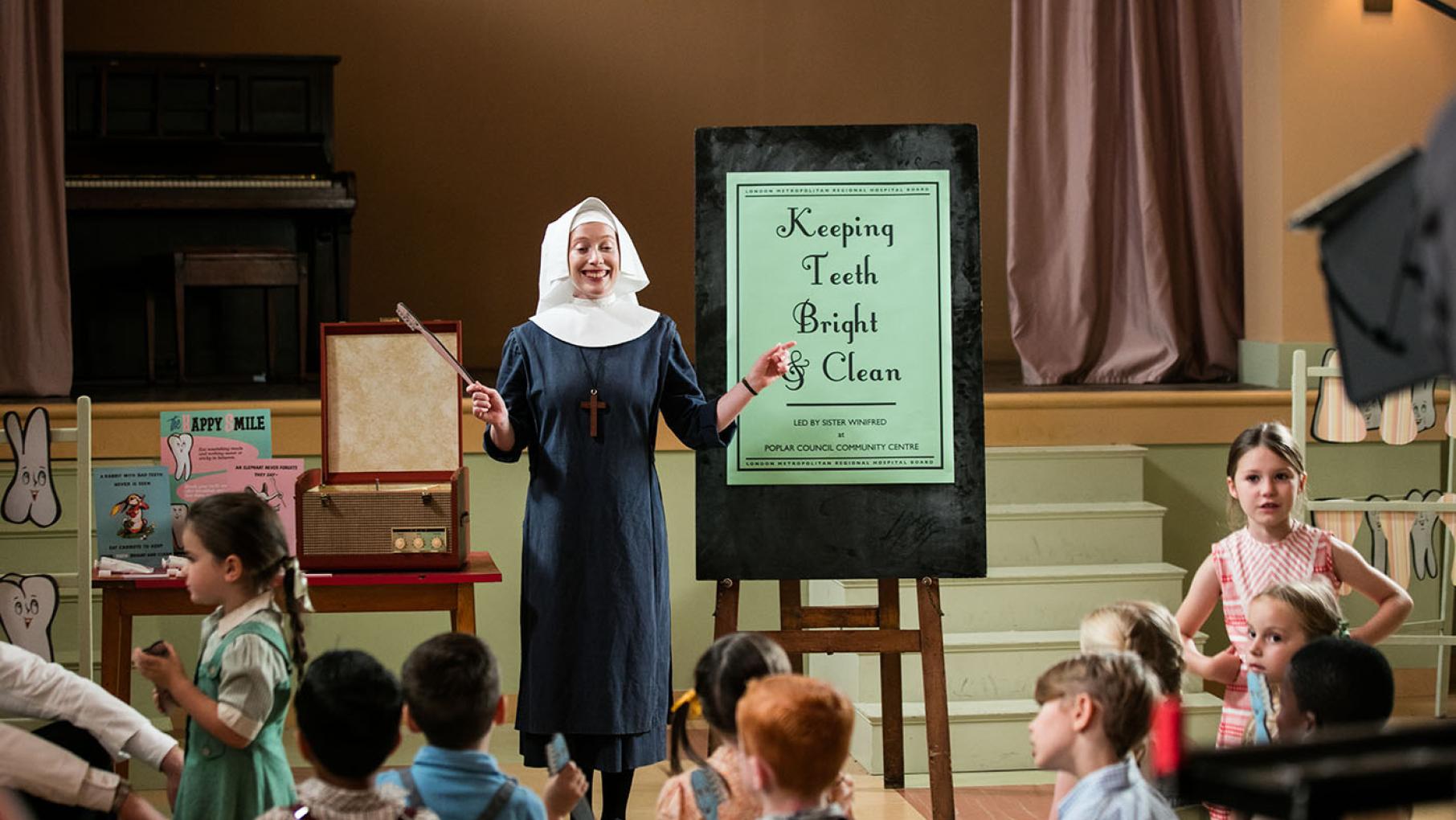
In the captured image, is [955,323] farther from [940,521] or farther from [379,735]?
[379,735]

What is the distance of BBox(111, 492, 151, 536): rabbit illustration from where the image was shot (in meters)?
3.31

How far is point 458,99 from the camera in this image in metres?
7.18

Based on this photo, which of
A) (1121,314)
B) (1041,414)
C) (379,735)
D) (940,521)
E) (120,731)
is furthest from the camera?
(1121,314)

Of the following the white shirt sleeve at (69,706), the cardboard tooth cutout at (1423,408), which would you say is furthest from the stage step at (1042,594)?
the white shirt sleeve at (69,706)

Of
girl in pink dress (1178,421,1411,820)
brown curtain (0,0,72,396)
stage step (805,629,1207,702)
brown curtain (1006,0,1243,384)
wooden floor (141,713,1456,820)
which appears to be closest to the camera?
→ girl in pink dress (1178,421,1411,820)

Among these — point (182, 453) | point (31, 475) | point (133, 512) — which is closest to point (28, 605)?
point (31, 475)

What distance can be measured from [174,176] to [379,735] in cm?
459

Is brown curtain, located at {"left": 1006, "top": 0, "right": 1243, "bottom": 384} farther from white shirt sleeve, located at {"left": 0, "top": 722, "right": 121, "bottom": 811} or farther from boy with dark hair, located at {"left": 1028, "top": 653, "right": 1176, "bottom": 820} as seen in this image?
white shirt sleeve, located at {"left": 0, "top": 722, "right": 121, "bottom": 811}

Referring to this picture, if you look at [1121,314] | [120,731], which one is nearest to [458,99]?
[1121,314]

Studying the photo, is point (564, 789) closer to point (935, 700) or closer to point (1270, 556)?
point (935, 700)

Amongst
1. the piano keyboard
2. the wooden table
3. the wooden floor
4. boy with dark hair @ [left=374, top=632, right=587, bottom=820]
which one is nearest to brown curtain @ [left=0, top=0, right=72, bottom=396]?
the piano keyboard

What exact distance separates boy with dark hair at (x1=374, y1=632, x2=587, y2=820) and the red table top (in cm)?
105

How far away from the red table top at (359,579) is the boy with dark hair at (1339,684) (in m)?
1.57

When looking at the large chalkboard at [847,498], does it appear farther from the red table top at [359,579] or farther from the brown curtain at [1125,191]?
the brown curtain at [1125,191]
